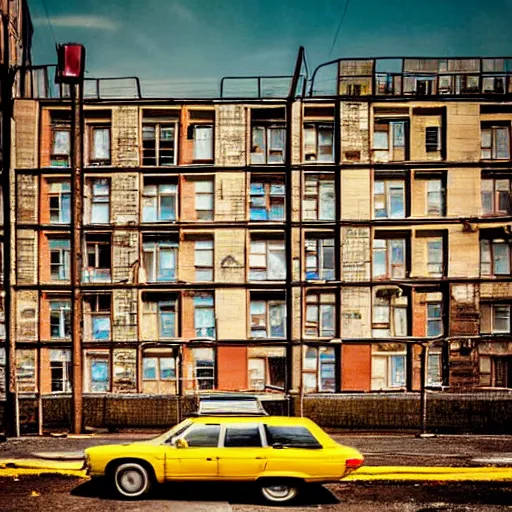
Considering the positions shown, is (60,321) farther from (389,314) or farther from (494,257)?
(494,257)

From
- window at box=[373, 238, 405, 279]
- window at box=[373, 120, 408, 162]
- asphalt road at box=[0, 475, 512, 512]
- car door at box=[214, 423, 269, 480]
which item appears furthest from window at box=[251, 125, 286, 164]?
car door at box=[214, 423, 269, 480]

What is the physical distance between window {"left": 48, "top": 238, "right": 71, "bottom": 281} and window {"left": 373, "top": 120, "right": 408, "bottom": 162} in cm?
1311

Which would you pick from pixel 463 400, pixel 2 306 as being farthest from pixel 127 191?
pixel 463 400

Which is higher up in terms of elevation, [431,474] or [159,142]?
[159,142]

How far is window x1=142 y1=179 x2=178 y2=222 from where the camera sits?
91.2ft

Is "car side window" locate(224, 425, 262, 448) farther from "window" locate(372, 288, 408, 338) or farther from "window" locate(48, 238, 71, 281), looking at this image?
"window" locate(48, 238, 71, 281)

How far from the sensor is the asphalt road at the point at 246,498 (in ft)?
44.3

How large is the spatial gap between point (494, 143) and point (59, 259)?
18164mm

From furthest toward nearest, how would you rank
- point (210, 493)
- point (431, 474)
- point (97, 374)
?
point (97, 374)
point (431, 474)
point (210, 493)

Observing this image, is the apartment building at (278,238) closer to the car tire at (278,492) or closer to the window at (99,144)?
the window at (99,144)

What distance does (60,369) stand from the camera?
1083 inches

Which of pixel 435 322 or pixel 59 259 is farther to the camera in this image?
pixel 59 259

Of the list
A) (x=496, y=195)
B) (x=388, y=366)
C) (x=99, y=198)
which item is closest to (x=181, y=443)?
(x=388, y=366)

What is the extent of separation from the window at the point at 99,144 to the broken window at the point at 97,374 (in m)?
7.75
